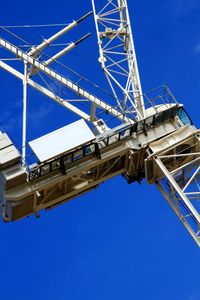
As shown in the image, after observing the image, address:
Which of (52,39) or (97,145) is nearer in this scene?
(97,145)

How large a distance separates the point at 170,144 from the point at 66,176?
6.33 meters

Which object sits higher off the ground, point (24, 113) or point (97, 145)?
point (24, 113)

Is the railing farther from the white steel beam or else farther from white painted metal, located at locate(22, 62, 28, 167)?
the white steel beam

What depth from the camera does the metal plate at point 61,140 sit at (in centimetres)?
4438

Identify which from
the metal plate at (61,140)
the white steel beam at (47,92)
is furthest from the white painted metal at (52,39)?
the metal plate at (61,140)

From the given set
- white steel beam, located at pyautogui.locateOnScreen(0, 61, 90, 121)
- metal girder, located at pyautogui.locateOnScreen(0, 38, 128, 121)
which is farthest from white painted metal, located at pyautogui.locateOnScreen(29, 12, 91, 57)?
white steel beam, located at pyautogui.locateOnScreen(0, 61, 90, 121)

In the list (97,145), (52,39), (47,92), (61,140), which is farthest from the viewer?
(52,39)

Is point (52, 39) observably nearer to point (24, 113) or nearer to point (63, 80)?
point (63, 80)

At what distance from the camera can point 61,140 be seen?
147 ft

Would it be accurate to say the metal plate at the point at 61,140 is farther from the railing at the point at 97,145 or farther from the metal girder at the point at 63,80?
the metal girder at the point at 63,80

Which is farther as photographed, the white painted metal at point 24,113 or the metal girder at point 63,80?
the metal girder at point 63,80

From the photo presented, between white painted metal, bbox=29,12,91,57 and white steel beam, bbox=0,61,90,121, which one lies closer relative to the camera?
white steel beam, bbox=0,61,90,121

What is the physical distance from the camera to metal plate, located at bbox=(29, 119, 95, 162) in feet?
146

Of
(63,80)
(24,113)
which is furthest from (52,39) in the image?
(24,113)
